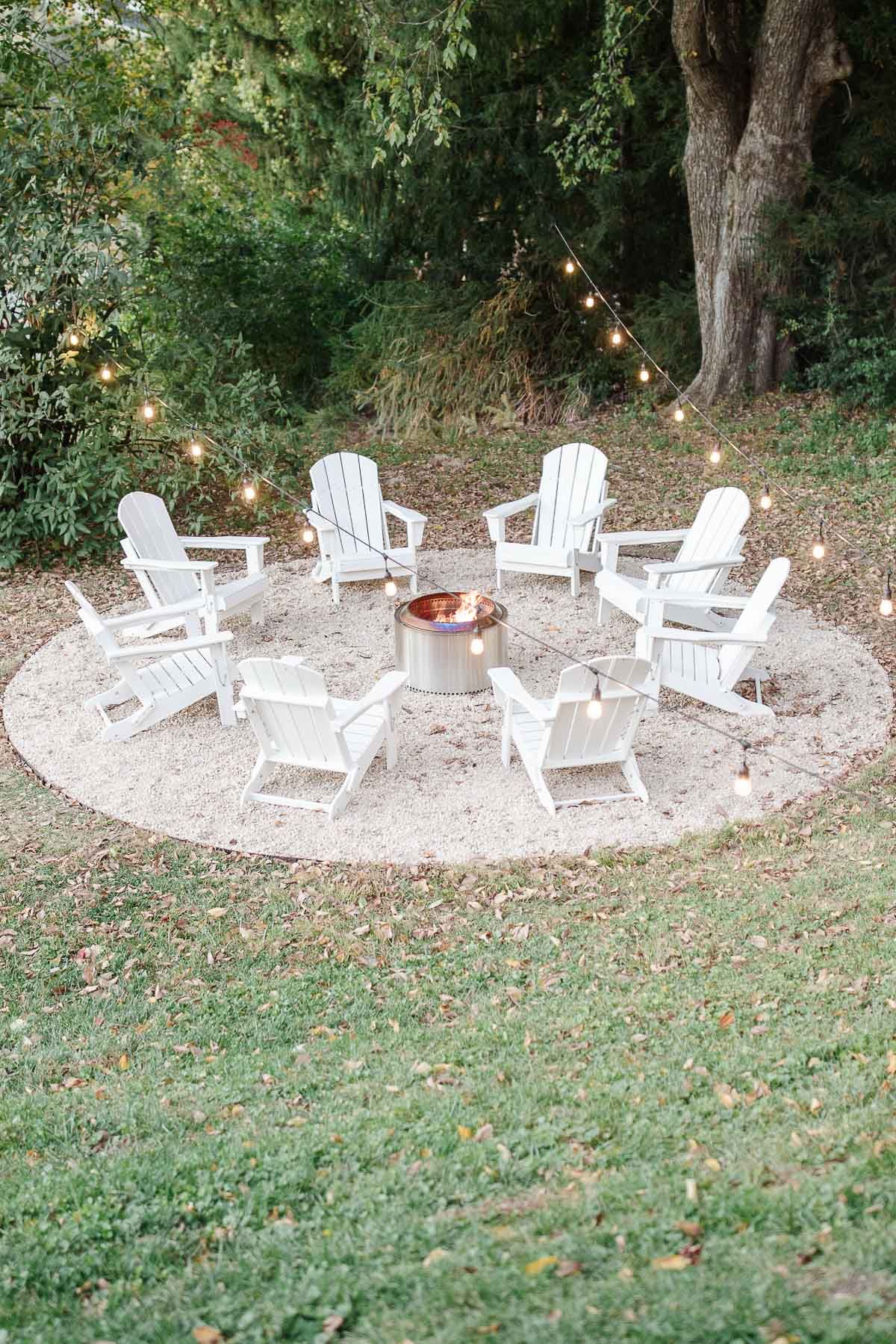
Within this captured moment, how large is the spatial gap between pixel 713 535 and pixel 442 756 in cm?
Result: 260

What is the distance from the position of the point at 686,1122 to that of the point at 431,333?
435 inches

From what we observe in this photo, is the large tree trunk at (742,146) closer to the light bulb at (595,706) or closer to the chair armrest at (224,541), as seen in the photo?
the chair armrest at (224,541)

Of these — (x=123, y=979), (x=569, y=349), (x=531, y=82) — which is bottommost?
(x=123, y=979)

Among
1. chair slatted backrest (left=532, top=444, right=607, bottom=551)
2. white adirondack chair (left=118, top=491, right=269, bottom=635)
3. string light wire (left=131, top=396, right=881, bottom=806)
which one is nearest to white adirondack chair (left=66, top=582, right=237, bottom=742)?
white adirondack chair (left=118, top=491, right=269, bottom=635)

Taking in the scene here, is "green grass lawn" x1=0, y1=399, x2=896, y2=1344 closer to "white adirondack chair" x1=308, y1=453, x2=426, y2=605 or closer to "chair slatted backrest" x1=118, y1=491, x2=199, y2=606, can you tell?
"chair slatted backrest" x1=118, y1=491, x2=199, y2=606

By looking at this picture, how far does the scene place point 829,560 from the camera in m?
8.91

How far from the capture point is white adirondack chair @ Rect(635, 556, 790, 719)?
21.0 ft

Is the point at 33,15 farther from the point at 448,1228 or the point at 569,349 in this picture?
the point at 448,1228

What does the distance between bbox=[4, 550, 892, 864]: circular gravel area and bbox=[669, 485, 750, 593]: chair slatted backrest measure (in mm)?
545

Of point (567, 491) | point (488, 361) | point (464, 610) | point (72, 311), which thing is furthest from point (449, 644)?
point (488, 361)

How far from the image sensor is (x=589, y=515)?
8219 mm

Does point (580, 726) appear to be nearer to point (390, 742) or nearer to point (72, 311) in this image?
point (390, 742)

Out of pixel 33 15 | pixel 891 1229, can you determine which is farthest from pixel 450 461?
pixel 891 1229

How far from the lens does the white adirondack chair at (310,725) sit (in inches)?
219
